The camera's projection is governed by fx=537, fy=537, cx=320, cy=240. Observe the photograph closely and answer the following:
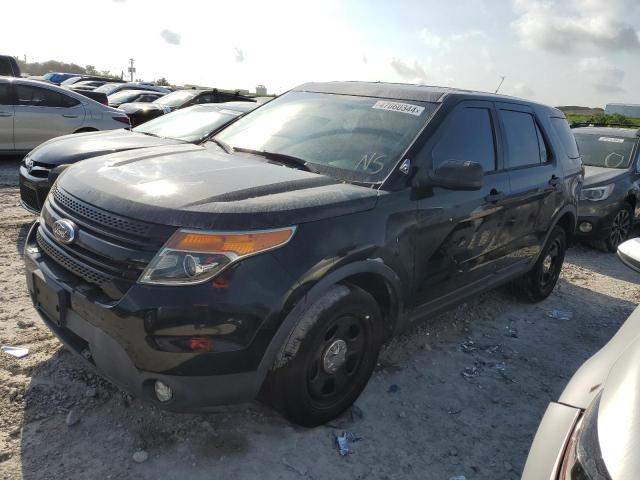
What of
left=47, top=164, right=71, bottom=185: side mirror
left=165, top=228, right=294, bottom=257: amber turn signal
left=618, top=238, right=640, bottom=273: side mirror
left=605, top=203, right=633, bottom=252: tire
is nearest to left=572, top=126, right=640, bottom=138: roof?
left=605, top=203, right=633, bottom=252: tire

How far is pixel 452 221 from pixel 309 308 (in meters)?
1.26

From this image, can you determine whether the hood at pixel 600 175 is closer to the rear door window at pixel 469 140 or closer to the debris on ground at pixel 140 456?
the rear door window at pixel 469 140

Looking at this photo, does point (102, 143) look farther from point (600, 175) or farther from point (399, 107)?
point (600, 175)

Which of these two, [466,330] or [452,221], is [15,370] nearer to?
[452,221]

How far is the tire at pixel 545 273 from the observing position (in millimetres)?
4941

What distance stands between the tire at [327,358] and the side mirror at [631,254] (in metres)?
1.20

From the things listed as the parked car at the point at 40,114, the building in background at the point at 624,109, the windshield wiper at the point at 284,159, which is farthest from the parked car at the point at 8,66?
the building in background at the point at 624,109

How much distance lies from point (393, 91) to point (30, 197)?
4.00 metres

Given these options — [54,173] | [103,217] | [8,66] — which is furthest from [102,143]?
[8,66]

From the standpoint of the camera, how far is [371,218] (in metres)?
2.78

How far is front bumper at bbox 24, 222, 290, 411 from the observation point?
221 centimetres

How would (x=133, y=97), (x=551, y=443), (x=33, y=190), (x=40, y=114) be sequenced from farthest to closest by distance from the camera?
1. (x=133, y=97)
2. (x=40, y=114)
3. (x=33, y=190)
4. (x=551, y=443)

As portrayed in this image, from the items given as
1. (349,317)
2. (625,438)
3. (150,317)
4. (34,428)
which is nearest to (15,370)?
(34,428)

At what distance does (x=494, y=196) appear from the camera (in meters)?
3.73
